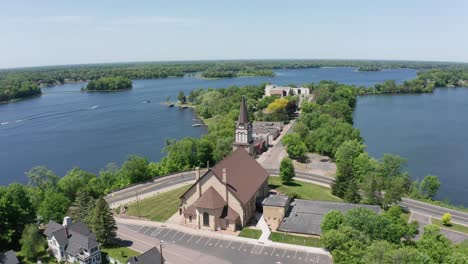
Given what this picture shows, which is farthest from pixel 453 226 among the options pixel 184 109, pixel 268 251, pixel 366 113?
pixel 184 109

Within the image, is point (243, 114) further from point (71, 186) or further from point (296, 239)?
point (71, 186)

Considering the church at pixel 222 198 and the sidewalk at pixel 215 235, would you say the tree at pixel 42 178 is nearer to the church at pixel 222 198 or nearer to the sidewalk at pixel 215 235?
the sidewalk at pixel 215 235

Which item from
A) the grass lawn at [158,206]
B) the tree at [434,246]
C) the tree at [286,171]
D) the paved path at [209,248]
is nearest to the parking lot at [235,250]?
the paved path at [209,248]

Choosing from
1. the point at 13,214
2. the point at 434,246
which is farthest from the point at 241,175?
the point at 13,214

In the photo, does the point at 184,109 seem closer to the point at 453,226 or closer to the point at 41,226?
the point at 41,226

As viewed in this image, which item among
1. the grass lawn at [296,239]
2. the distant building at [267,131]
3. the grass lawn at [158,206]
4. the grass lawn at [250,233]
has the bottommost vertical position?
the grass lawn at [158,206]

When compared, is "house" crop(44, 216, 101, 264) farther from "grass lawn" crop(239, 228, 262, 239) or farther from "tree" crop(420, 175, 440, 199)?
"tree" crop(420, 175, 440, 199)

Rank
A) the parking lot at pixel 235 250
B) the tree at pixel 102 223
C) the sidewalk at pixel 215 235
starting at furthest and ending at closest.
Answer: the tree at pixel 102 223 → the sidewalk at pixel 215 235 → the parking lot at pixel 235 250
